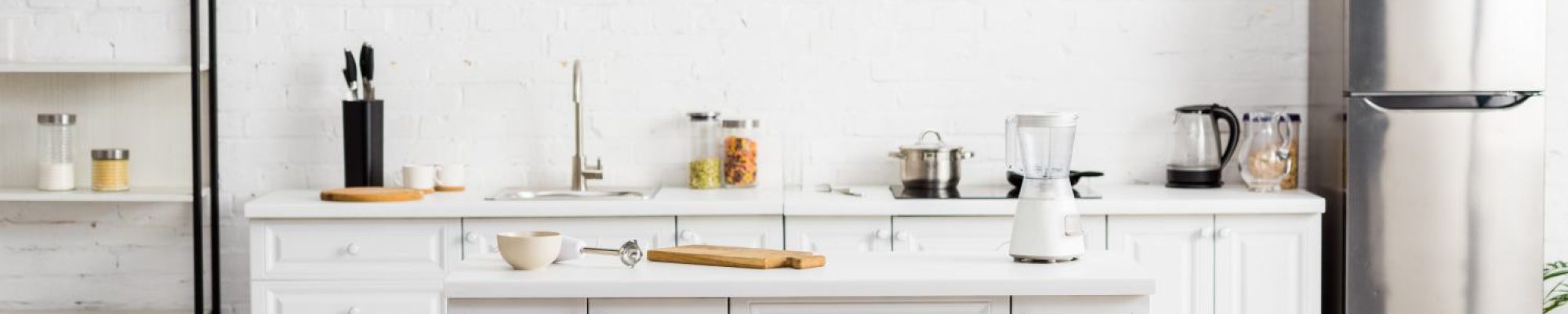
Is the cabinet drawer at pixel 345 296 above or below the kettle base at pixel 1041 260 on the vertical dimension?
below

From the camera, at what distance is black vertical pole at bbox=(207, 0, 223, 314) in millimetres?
4258

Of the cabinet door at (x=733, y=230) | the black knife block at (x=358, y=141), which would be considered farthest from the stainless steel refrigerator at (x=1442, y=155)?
the black knife block at (x=358, y=141)

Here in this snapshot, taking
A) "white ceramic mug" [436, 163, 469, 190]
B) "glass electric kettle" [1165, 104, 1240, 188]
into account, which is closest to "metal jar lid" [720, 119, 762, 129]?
"white ceramic mug" [436, 163, 469, 190]

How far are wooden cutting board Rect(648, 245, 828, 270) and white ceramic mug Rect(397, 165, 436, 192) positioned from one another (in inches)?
63.6

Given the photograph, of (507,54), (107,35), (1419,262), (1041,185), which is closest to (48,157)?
(107,35)

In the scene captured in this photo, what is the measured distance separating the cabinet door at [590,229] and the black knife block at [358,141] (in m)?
0.46

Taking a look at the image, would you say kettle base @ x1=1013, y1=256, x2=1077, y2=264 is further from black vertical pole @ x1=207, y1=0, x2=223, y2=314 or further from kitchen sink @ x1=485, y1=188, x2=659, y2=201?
black vertical pole @ x1=207, y1=0, x2=223, y2=314

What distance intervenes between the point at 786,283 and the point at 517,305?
0.44 metres

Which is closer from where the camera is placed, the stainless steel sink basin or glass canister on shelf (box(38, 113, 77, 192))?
the stainless steel sink basin

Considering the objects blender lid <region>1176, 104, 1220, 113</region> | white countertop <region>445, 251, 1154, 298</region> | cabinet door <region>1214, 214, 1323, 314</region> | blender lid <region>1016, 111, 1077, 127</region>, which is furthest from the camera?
blender lid <region>1176, 104, 1220, 113</region>

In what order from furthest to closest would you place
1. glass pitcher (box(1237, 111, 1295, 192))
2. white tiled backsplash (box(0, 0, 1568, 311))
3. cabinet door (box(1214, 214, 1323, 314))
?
white tiled backsplash (box(0, 0, 1568, 311)) < glass pitcher (box(1237, 111, 1295, 192)) < cabinet door (box(1214, 214, 1323, 314))

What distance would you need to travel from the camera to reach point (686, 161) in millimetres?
4492

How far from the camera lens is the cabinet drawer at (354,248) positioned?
390cm

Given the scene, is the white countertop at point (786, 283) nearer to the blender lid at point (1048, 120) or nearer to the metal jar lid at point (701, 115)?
the blender lid at point (1048, 120)
